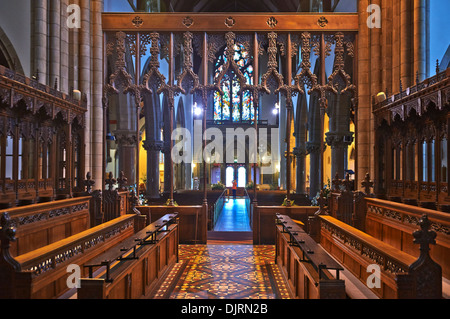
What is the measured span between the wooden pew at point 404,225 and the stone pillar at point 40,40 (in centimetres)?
708

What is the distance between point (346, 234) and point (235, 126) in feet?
82.9

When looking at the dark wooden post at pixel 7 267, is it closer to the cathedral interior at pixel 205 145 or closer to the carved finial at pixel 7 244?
the carved finial at pixel 7 244

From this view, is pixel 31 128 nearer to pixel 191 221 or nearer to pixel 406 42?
pixel 191 221

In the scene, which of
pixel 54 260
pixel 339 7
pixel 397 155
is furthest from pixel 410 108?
pixel 339 7

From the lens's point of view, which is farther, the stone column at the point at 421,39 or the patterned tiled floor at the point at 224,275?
the stone column at the point at 421,39

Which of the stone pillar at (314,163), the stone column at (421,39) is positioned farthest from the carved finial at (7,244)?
the stone pillar at (314,163)

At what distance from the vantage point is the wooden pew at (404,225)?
4.01 meters

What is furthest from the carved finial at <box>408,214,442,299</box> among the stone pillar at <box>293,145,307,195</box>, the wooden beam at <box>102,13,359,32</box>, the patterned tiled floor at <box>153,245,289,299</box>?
the stone pillar at <box>293,145,307,195</box>

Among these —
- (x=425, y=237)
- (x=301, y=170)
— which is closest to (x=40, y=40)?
(x=425, y=237)

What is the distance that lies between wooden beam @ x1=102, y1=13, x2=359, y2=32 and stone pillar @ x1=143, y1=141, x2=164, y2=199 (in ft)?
25.7

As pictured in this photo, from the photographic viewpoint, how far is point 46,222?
18.0 feet

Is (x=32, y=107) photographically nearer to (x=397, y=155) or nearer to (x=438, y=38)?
(x=397, y=155)

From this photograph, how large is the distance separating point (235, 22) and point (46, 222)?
19.8 ft

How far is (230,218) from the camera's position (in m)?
13.3
